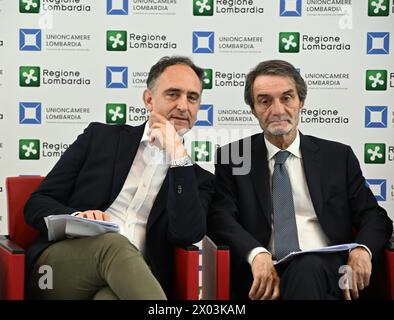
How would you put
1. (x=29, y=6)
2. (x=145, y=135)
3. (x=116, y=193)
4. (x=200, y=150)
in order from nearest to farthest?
(x=116, y=193) < (x=145, y=135) < (x=29, y=6) < (x=200, y=150)

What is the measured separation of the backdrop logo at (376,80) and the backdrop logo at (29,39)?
2.08m

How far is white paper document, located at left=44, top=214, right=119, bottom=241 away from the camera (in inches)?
96.8

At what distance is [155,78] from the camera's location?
2.99m

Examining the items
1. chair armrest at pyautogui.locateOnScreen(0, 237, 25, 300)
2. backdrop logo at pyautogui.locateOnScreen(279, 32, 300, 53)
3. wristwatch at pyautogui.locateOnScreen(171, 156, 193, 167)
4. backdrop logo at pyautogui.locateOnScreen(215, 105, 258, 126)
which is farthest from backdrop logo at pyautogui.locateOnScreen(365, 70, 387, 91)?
chair armrest at pyautogui.locateOnScreen(0, 237, 25, 300)

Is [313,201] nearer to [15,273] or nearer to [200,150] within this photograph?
[15,273]

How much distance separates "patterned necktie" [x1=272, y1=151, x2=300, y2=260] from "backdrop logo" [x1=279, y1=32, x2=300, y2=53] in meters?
1.46

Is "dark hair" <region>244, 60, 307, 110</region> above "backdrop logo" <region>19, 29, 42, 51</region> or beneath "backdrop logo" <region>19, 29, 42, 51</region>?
beneath

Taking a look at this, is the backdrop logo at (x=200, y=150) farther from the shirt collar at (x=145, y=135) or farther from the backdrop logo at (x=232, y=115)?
the shirt collar at (x=145, y=135)

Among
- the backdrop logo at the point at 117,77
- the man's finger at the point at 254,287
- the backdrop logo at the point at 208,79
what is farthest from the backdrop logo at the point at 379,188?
the man's finger at the point at 254,287

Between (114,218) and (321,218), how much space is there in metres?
0.87

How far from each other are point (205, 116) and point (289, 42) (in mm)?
708

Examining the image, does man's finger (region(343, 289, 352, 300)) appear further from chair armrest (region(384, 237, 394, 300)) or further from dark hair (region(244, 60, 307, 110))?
dark hair (region(244, 60, 307, 110))

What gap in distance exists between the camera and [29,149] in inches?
166

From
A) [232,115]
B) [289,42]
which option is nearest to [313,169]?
[232,115]
